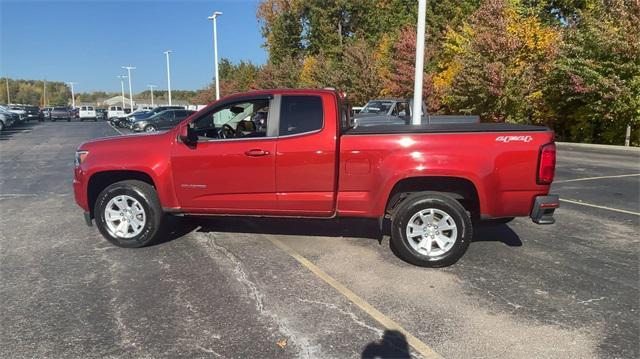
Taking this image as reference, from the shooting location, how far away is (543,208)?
4738 millimetres

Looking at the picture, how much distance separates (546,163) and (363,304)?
229 cm

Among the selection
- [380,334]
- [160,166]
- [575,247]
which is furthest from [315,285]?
[575,247]

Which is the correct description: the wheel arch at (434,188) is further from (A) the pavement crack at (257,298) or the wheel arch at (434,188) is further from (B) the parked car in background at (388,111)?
(B) the parked car in background at (388,111)

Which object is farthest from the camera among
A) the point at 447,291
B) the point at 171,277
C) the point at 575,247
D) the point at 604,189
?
the point at 604,189

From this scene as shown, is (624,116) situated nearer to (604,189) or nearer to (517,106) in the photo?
(517,106)

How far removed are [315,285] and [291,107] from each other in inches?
77.3

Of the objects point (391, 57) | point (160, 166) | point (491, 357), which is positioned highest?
point (391, 57)

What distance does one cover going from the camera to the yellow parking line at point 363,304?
3.36 metres

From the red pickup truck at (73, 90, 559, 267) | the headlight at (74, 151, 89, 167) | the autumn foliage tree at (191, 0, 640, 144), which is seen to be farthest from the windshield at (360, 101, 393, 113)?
the headlight at (74, 151, 89, 167)

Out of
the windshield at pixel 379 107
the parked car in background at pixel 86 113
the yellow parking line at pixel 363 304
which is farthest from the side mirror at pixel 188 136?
the parked car in background at pixel 86 113

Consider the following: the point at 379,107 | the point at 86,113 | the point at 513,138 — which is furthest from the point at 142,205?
the point at 86,113

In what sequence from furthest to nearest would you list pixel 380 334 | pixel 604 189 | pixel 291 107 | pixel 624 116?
pixel 624 116
pixel 604 189
pixel 291 107
pixel 380 334

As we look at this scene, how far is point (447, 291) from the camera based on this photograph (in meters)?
4.35

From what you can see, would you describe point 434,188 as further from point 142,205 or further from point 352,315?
point 142,205
